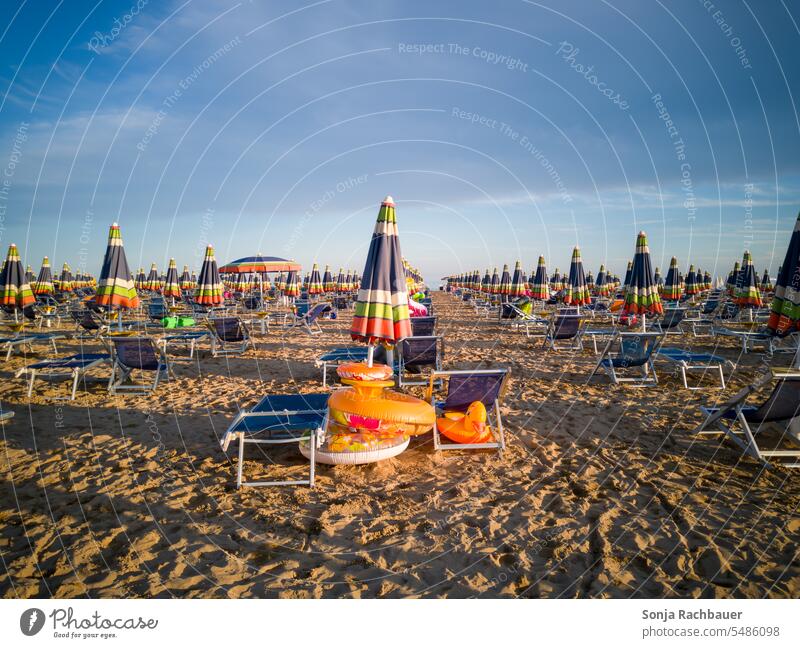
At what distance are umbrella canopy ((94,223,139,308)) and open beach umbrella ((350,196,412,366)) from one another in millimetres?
6200

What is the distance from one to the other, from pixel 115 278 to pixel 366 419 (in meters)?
6.76

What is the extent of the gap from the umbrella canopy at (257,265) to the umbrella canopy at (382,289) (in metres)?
9.23

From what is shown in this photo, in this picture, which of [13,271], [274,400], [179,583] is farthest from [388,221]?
[13,271]

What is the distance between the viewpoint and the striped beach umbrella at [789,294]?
425 cm

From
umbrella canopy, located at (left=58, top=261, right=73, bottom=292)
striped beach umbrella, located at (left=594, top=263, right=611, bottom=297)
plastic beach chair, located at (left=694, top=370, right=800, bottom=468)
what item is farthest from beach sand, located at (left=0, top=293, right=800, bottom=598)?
umbrella canopy, located at (left=58, top=261, right=73, bottom=292)

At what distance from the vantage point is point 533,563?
2713 mm

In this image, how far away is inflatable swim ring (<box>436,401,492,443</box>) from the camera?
4539 mm

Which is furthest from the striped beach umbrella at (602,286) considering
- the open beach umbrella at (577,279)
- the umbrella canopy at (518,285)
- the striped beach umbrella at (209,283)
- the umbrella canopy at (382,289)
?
the umbrella canopy at (382,289)

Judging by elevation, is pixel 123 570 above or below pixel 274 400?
below

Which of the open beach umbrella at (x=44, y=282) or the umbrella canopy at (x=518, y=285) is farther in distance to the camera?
the open beach umbrella at (x=44, y=282)

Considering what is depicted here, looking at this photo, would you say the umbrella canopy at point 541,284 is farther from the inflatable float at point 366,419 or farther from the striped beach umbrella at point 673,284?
the inflatable float at point 366,419

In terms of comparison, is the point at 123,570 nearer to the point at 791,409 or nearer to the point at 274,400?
the point at 274,400

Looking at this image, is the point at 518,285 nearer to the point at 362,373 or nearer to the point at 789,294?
the point at 789,294
